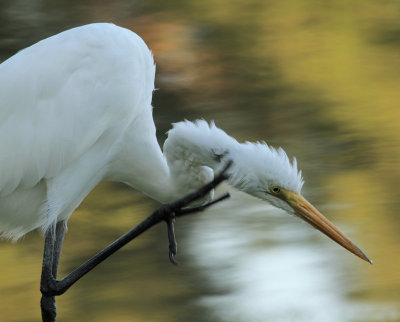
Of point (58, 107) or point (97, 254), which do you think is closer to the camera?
point (58, 107)

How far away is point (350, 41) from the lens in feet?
23.2

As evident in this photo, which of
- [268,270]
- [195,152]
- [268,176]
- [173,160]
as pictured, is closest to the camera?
[268,176]

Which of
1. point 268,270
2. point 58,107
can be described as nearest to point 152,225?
point 58,107

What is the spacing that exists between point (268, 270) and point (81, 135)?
176cm

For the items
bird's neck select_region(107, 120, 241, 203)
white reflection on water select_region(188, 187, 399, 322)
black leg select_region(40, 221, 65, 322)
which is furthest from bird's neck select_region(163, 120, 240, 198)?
white reflection on water select_region(188, 187, 399, 322)

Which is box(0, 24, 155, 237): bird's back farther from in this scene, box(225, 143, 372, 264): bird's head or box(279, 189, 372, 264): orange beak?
box(279, 189, 372, 264): orange beak

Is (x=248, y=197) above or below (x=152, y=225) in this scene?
below

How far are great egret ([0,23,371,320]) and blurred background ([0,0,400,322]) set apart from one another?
4.10 ft

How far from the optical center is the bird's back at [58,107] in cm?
295

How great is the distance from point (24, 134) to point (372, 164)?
2.99 meters

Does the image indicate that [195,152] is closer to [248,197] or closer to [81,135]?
[81,135]

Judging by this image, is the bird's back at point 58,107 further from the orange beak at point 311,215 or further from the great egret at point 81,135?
the orange beak at point 311,215

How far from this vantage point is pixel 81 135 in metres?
2.96

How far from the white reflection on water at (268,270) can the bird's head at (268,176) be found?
47.0 inches
